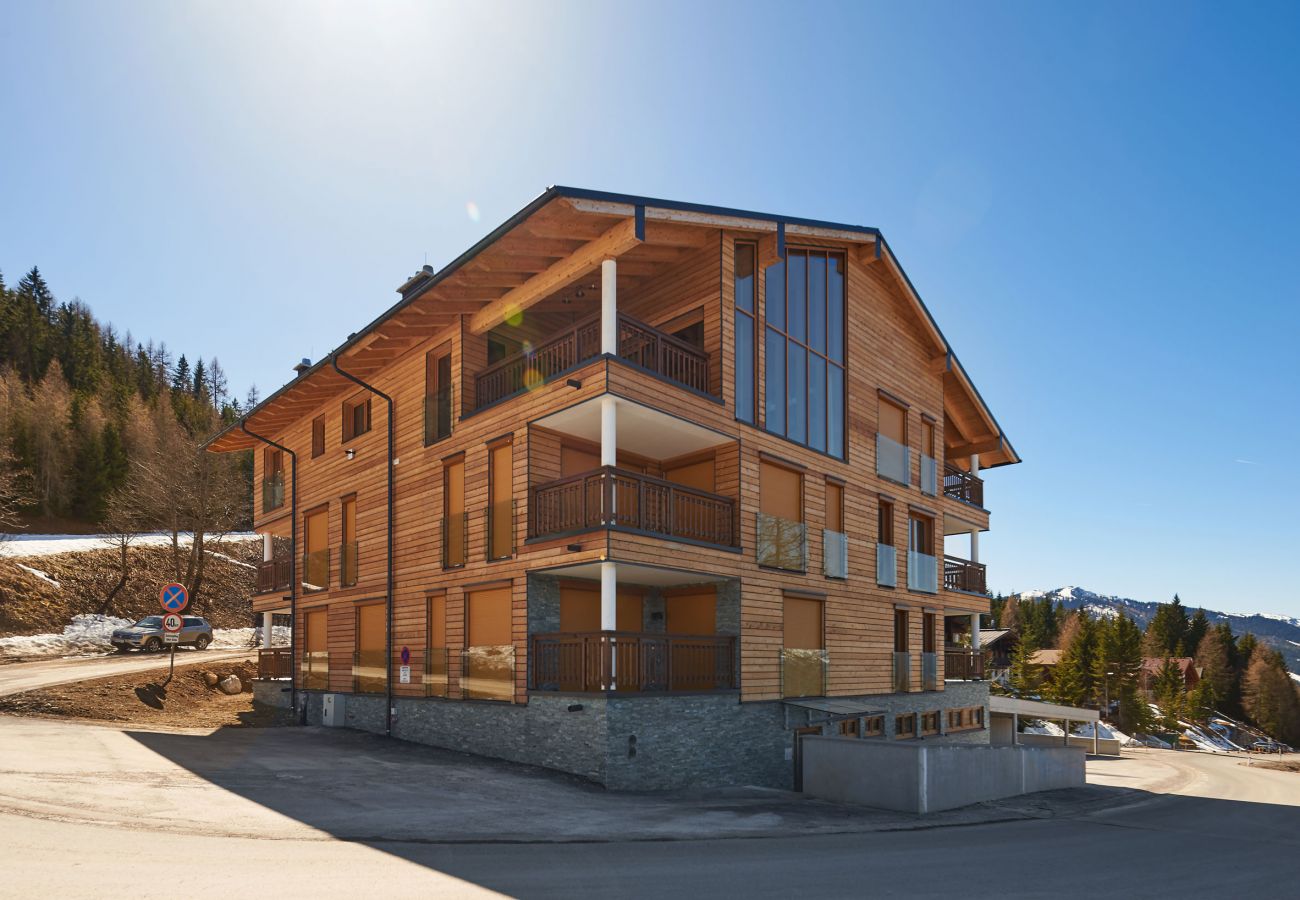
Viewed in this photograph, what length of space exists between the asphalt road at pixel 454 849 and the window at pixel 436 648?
3285 mm

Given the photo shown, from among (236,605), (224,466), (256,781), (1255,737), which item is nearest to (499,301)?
(256,781)

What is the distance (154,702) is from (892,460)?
21.3m

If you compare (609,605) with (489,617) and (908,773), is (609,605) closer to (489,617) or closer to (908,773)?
(489,617)

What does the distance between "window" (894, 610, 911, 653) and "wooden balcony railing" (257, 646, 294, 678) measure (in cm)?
1847

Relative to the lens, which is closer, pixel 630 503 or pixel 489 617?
pixel 630 503

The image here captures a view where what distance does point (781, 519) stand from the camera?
19.1 m

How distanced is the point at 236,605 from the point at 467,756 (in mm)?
37790

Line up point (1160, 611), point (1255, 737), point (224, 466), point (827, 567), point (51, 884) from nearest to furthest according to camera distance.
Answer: point (51, 884) → point (827, 567) → point (224, 466) → point (1255, 737) → point (1160, 611)

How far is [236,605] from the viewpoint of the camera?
49281 mm

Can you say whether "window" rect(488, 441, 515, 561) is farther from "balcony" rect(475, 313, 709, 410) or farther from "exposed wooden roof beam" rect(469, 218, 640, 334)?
"exposed wooden roof beam" rect(469, 218, 640, 334)

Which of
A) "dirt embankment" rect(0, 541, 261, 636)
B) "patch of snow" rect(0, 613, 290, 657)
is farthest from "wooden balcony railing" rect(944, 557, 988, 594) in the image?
"dirt embankment" rect(0, 541, 261, 636)

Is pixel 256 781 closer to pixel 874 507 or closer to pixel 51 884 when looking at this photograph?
pixel 51 884

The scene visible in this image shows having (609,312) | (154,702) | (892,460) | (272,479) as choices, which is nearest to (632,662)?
(609,312)

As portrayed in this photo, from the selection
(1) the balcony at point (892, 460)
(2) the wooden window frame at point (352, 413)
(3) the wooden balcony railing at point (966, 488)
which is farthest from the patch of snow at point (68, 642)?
(3) the wooden balcony railing at point (966, 488)
